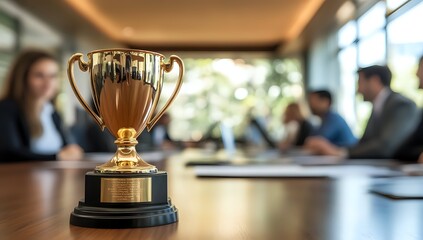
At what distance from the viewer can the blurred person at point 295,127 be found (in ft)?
24.2

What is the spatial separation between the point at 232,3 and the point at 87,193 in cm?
733

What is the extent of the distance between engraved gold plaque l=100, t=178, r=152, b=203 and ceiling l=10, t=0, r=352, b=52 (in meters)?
6.64

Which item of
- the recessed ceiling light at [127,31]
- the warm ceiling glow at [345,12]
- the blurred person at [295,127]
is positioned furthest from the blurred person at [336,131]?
the recessed ceiling light at [127,31]

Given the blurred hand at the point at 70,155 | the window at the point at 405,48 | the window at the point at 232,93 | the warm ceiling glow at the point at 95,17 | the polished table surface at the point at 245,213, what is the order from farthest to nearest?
the window at the point at 232,93
the warm ceiling glow at the point at 95,17
the window at the point at 405,48
the blurred hand at the point at 70,155
the polished table surface at the point at 245,213

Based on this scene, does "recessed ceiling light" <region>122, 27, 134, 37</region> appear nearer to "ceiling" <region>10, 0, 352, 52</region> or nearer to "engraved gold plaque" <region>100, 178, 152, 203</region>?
"ceiling" <region>10, 0, 352, 52</region>

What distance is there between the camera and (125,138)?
742mm

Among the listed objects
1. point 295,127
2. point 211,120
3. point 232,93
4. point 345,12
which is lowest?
point 295,127

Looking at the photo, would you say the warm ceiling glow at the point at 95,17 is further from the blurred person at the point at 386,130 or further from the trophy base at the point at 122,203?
the trophy base at the point at 122,203

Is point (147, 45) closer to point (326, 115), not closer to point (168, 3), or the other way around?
point (168, 3)

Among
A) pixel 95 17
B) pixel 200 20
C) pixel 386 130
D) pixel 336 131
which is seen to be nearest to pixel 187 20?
pixel 200 20

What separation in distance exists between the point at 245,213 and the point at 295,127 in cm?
711

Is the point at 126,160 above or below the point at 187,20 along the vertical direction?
below

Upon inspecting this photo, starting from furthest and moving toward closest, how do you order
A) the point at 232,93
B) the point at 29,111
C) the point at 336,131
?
1. the point at 232,93
2. the point at 336,131
3. the point at 29,111

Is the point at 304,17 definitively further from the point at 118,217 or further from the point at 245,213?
the point at 118,217
